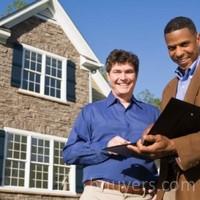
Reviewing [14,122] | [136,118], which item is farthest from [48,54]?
[136,118]

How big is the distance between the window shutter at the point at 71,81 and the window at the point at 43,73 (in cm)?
19

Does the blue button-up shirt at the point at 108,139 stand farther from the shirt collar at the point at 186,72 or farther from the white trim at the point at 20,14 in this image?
the white trim at the point at 20,14

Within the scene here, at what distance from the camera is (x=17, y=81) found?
540 inches

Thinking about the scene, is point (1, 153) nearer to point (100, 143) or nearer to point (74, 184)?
point (74, 184)

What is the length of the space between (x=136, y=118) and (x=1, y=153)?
986cm

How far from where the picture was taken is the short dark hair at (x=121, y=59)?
127 inches

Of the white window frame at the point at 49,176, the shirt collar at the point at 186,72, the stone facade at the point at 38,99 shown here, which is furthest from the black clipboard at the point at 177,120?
the stone facade at the point at 38,99

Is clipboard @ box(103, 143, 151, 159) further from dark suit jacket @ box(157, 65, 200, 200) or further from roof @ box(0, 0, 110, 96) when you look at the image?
roof @ box(0, 0, 110, 96)

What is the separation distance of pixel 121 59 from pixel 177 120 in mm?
1034

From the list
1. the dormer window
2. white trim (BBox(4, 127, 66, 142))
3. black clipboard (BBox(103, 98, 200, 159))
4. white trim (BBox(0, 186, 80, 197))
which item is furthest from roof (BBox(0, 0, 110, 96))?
black clipboard (BBox(103, 98, 200, 159))

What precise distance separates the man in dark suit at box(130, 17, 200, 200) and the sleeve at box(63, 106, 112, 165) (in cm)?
52

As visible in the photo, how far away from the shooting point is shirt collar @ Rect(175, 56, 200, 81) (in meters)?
2.62

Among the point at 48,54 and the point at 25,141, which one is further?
the point at 48,54

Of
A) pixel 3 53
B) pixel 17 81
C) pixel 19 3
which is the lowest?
pixel 17 81
